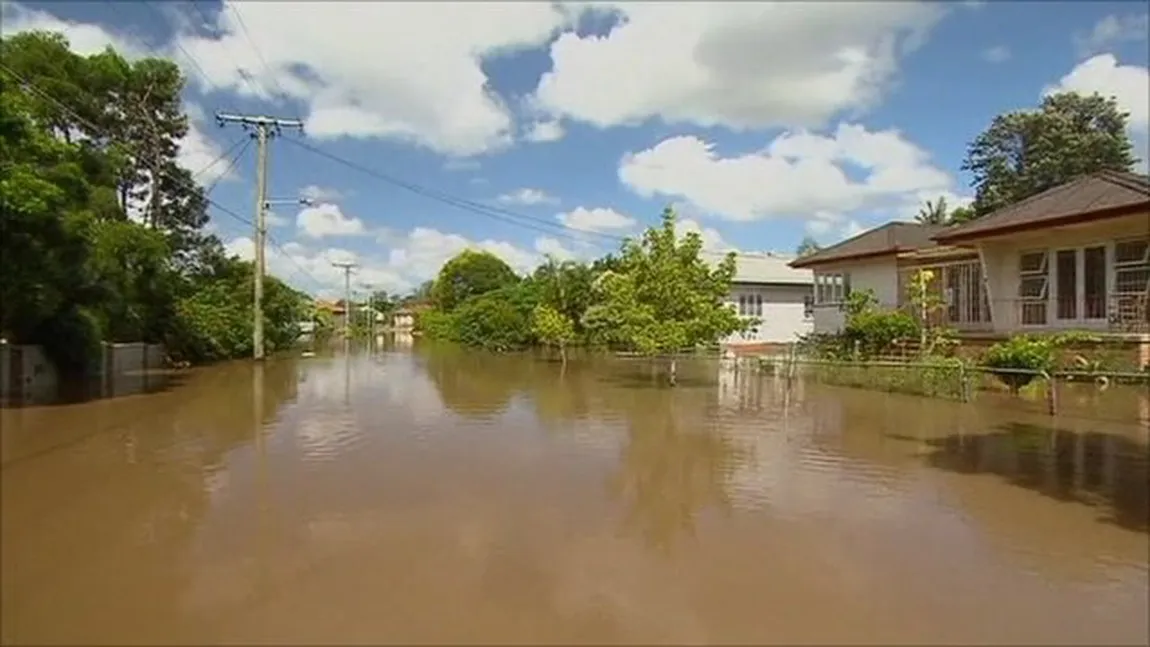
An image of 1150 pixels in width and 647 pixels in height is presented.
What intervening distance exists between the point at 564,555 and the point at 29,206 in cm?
799

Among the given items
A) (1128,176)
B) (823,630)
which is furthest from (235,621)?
(1128,176)

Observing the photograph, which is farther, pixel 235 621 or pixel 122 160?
pixel 122 160

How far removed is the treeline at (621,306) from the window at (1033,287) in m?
6.53

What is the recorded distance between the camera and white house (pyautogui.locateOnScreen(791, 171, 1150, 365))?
1686cm

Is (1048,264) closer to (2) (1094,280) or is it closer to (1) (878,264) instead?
(2) (1094,280)

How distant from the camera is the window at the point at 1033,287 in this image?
19.3 metres

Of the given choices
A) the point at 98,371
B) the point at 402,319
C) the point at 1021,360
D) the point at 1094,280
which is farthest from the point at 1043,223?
the point at 402,319

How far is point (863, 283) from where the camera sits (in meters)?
25.6

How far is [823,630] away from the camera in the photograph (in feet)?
15.5

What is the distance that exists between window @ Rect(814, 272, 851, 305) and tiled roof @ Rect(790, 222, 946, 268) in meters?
0.75

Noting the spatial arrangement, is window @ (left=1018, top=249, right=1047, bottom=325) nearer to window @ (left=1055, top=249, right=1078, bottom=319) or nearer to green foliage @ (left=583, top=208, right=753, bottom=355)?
window @ (left=1055, top=249, right=1078, bottom=319)

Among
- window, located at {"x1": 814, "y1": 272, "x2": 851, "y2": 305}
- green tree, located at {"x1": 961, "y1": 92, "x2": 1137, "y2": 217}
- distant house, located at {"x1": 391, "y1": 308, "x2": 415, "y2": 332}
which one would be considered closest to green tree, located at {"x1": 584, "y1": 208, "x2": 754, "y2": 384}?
window, located at {"x1": 814, "y1": 272, "x2": 851, "y2": 305}

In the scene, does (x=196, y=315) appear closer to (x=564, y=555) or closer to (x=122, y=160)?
(x=122, y=160)

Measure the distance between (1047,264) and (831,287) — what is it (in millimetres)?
8532
